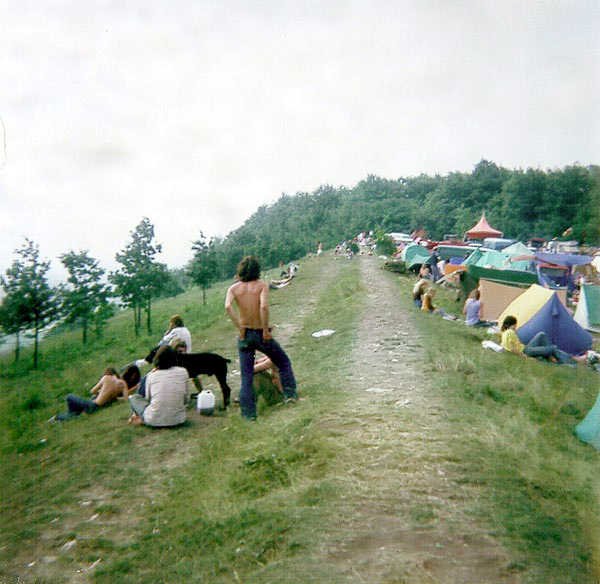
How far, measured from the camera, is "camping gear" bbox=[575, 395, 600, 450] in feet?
16.4

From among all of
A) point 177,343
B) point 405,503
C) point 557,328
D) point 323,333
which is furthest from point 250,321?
point 557,328

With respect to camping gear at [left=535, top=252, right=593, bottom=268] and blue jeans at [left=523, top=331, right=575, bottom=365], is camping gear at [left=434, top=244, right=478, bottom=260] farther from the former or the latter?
blue jeans at [left=523, top=331, right=575, bottom=365]

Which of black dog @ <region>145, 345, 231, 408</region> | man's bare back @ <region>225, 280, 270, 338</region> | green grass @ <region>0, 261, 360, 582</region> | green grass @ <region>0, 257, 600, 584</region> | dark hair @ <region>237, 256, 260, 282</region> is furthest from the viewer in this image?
black dog @ <region>145, 345, 231, 408</region>

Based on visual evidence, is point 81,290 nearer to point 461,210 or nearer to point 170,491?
point 170,491

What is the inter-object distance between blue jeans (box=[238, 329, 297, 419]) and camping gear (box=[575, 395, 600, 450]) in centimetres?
320

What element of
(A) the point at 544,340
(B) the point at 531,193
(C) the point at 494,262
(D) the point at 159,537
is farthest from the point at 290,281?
(B) the point at 531,193

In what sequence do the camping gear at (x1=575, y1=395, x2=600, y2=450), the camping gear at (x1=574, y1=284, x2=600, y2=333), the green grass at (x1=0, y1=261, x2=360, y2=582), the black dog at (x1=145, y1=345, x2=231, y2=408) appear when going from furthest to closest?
the camping gear at (x1=574, y1=284, x2=600, y2=333), the black dog at (x1=145, y1=345, x2=231, y2=408), the camping gear at (x1=575, y1=395, x2=600, y2=450), the green grass at (x1=0, y1=261, x2=360, y2=582)

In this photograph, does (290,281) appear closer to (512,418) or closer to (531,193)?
(512,418)

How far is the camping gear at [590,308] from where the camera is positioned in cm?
1491

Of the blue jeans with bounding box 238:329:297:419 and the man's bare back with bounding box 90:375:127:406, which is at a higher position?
the blue jeans with bounding box 238:329:297:419

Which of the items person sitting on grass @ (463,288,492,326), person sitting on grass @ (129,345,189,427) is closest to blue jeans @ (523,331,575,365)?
person sitting on grass @ (463,288,492,326)

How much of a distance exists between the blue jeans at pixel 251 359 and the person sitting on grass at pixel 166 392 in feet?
2.34

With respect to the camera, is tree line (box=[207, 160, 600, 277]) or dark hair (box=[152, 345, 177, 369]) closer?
dark hair (box=[152, 345, 177, 369])

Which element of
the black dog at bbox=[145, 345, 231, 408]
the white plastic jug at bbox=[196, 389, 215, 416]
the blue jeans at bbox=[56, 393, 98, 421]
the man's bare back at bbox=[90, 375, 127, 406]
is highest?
the black dog at bbox=[145, 345, 231, 408]
